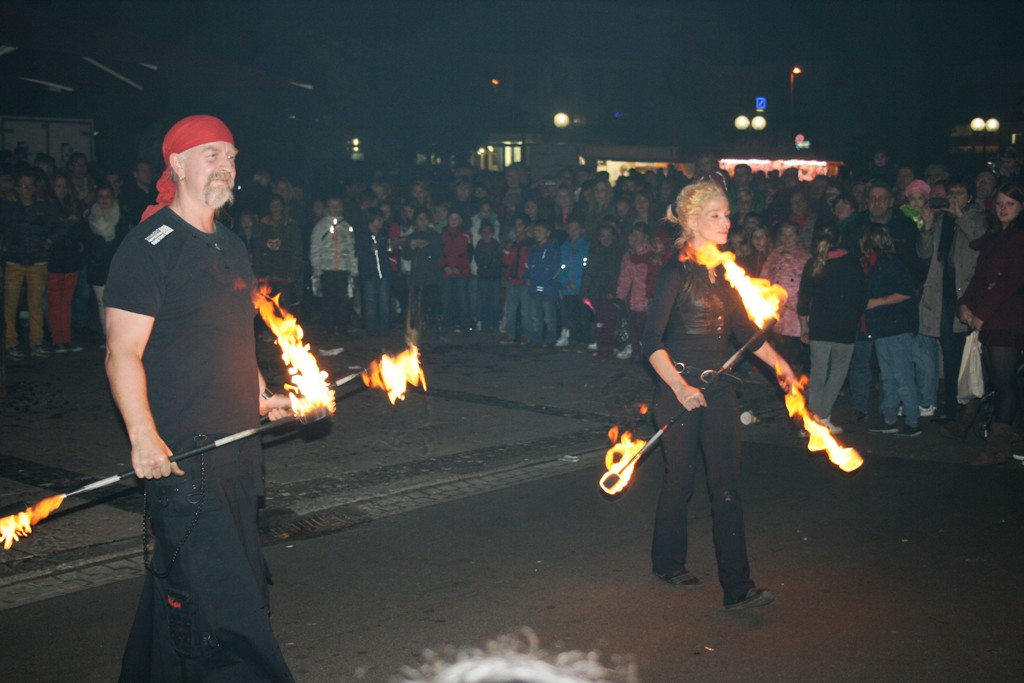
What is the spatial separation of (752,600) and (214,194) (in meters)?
3.28

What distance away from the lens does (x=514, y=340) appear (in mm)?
14844

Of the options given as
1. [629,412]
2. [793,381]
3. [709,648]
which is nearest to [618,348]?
[629,412]

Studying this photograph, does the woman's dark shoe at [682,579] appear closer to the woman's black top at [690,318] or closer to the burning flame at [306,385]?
the woman's black top at [690,318]

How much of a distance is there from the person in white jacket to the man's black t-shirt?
36.4 feet

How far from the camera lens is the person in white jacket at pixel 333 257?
48.5 feet

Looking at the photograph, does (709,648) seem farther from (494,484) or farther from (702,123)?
(702,123)

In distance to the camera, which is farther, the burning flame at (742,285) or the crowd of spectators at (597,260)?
the crowd of spectators at (597,260)

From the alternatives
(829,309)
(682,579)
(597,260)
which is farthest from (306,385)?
(597,260)

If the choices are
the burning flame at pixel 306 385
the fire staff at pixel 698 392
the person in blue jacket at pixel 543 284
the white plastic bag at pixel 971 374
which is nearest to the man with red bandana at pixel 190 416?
the burning flame at pixel 306 385

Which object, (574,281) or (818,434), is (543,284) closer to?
(574,281)

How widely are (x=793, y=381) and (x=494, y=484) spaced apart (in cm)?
274

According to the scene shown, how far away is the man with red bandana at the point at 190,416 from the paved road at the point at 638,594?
1042 millimetres

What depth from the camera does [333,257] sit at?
14.8 m

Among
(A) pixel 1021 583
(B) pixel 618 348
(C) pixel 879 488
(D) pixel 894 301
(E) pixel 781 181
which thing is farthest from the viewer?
(E) pixel 781 181
